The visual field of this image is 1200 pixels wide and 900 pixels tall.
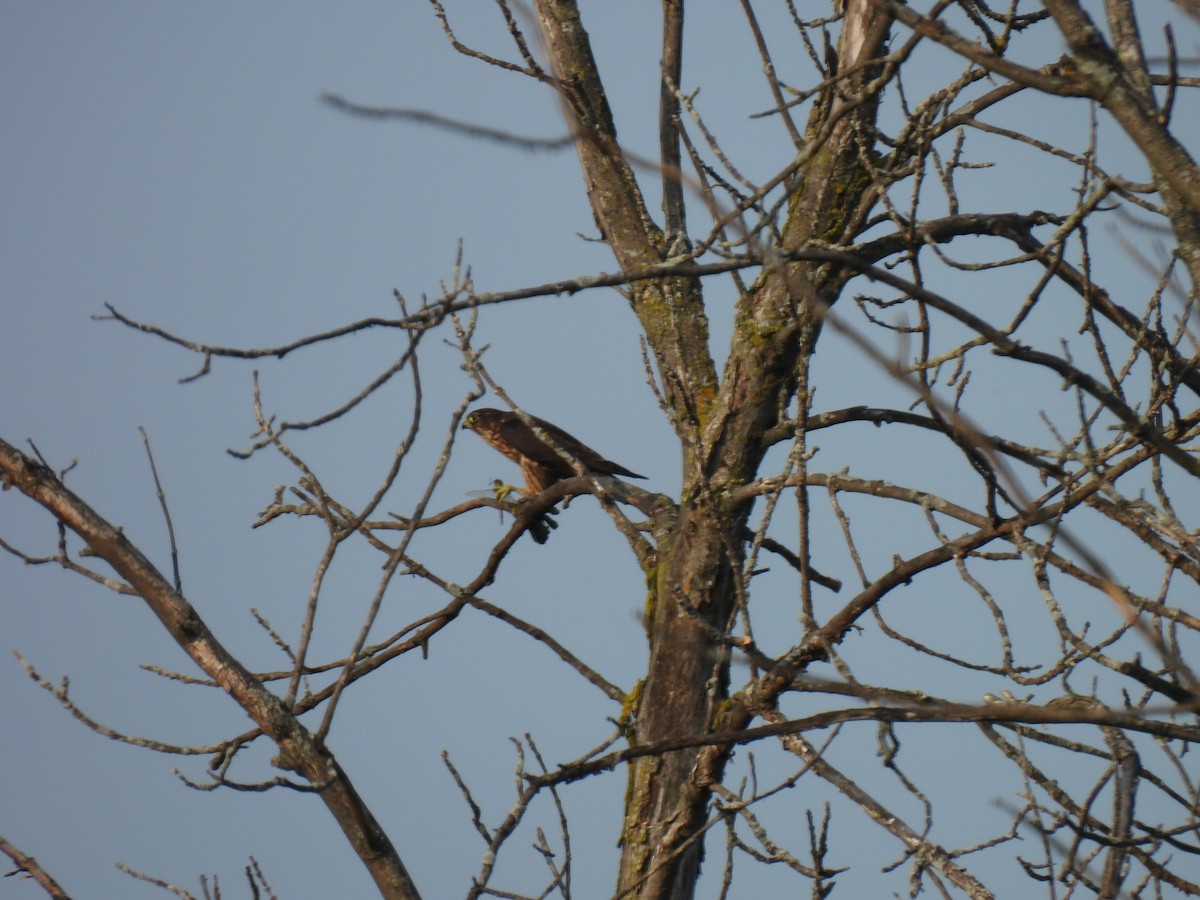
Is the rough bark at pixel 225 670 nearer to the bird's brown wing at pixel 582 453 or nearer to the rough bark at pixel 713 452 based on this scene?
the rough bark at pixel 713 452

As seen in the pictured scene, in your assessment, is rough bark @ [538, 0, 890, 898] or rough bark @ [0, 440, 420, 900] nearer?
rough bark @ [0, 440, 420, 900]

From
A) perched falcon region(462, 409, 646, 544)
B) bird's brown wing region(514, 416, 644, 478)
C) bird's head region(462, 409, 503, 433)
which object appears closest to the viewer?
bird's brown wing region(514, 416, 644, 478)

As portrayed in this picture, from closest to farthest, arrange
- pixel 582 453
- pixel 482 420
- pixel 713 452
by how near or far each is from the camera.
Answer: pixel 713 452, pixel 582 453, pixel 482 420

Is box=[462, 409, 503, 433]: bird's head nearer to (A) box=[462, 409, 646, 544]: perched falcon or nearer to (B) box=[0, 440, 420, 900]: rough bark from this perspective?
(A) box=[462, 409, 646, 544]: perched falcon

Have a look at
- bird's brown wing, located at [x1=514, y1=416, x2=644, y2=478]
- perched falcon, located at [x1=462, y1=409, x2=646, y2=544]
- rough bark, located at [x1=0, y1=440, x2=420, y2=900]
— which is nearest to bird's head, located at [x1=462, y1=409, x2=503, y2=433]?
perched falcon, located at [x1=462, y1=409, x2=646, y2=544]

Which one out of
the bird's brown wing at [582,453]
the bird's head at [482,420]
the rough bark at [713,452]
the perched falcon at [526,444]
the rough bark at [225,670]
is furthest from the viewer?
the bird's head at [482,420]

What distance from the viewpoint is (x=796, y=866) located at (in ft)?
9.43

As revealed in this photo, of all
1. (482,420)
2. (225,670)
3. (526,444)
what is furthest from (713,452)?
(482,420)

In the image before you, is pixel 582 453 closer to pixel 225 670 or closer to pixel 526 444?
pixel 526 444

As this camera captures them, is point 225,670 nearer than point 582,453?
Yes

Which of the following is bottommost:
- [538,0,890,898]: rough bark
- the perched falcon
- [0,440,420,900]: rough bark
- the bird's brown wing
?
[0,440,420,900]: rough bark

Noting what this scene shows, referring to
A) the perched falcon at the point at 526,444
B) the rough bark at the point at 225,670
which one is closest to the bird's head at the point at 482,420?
the perched falcon at the point at 526,444

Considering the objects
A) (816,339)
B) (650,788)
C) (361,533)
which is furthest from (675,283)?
(650,788)

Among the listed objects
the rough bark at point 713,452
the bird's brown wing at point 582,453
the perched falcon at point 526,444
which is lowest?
the rough bark at point 713,452
